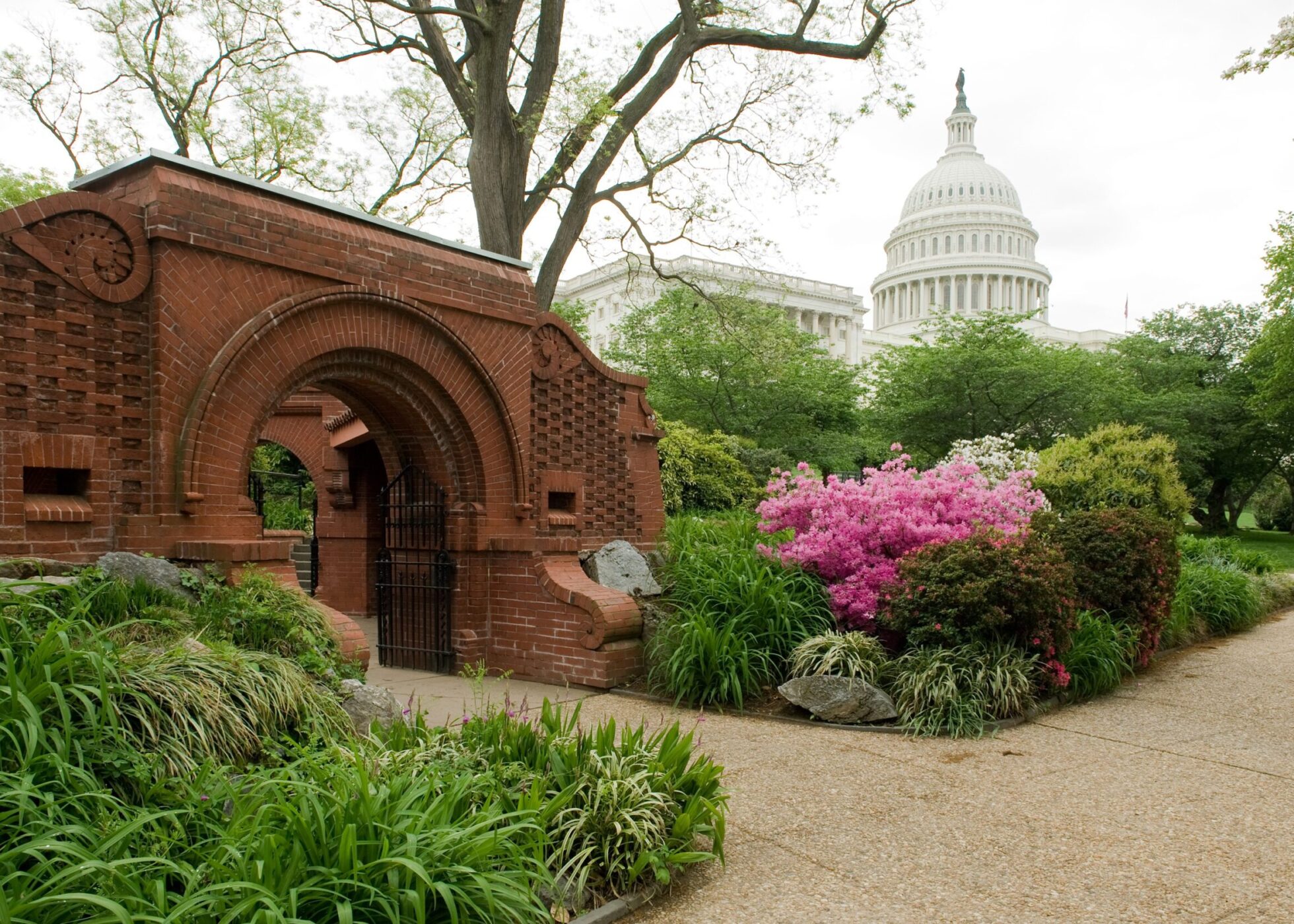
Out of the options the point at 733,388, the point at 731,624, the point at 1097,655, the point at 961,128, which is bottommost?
the point at 1097,655

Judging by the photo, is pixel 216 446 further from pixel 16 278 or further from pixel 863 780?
pixel 863 780

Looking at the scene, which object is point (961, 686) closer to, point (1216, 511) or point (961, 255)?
point (1216, 511)

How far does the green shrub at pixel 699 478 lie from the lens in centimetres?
1484

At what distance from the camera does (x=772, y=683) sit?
7543mm

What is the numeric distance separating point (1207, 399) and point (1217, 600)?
88.1ft

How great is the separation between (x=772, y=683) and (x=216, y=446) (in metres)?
4.60

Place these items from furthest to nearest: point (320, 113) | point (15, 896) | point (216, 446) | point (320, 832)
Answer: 1. point (320, 113)
2. point (216, 446)
3. point (320, 832)
4. point (15, 896)

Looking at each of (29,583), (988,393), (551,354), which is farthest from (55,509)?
(988,393)

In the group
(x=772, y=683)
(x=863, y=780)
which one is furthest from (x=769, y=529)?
(x=863, y=780)

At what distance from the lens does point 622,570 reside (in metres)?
8.99

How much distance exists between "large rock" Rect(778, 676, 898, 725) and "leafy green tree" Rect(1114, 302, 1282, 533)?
30213mm

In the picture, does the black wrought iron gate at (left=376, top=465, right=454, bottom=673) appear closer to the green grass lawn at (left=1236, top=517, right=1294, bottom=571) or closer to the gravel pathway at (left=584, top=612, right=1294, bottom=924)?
the gravel pathway at (left=584, top=612, right=1294, bottom=924)

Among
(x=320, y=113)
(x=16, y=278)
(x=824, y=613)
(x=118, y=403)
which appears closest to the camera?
(x=16, y=278)

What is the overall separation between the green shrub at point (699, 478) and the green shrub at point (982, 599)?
7122 millimetres
